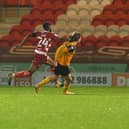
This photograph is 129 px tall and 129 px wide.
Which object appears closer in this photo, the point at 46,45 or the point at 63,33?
the point at 46,45

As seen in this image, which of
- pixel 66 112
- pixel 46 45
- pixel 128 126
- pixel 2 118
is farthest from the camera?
pixel 46 45

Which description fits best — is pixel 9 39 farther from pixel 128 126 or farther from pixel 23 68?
pixel 128 126

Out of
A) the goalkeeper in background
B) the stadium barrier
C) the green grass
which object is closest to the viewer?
the green grass

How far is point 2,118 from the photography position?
356 inches

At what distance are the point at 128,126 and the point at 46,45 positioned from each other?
32.8ft

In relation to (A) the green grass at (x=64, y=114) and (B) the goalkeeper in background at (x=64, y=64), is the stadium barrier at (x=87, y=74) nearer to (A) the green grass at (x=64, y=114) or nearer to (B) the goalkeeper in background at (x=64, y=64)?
(B) the goalkeeper in background at (x=64, y=64)

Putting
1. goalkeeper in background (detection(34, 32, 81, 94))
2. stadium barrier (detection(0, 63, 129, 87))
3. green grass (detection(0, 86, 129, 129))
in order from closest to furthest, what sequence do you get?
1. green grass (detection(0, 86, 129, 129))
2. goalkeeper in background (detection(34, 32, 81, 94))
3. stadium barrier (detection(0, 63, 129, 87))

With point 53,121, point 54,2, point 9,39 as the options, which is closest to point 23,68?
point 9,39

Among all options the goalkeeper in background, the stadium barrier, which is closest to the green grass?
the goalkeeper in background

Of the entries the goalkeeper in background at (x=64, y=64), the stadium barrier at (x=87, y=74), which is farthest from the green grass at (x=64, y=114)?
the stadium barrier at (x=87, y=74)

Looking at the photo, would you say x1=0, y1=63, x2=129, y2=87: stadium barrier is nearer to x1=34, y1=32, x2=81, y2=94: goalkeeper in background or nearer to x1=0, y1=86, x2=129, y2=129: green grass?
x1=34, y1=32, x2=81, y2=94: goalkeeper in background

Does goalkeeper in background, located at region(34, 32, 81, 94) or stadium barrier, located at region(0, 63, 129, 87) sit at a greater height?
goalkeeper in background, located at region(34, 32, 81, 94)

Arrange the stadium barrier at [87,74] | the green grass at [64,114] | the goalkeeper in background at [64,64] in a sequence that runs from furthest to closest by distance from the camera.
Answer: the stadium barrier at [87,74]
the goalkeeper in background at [64,64]
the green grass at [64,114]

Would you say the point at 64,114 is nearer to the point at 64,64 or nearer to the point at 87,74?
the point at 64,64
